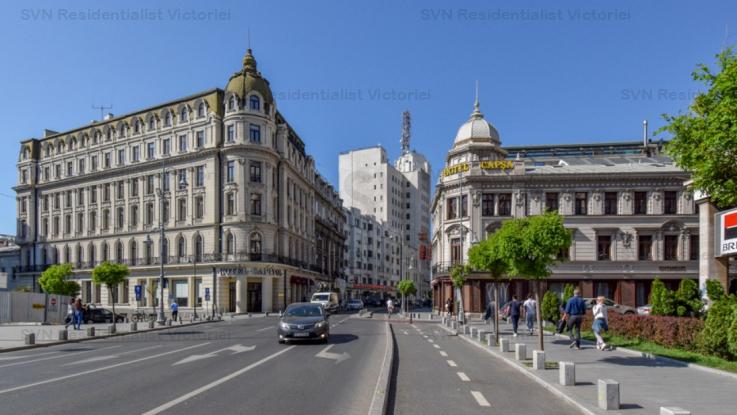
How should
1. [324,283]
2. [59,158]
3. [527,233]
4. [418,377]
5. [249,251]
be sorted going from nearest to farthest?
[418,377] → [527,233] → [249,251] → [59,158] → [324,283]

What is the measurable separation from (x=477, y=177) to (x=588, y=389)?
124 ft

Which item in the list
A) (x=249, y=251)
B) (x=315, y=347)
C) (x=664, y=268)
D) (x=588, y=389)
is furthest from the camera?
(x=249, y=251)

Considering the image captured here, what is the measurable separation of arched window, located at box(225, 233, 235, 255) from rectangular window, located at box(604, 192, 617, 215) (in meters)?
34.5

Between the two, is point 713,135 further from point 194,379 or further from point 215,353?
point 215,353

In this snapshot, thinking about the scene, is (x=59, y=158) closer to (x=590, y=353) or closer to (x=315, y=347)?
(x=315, y=347)

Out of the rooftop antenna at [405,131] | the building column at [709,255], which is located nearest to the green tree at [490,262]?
the building column at [709,255]

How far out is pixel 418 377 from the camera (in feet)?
41.0

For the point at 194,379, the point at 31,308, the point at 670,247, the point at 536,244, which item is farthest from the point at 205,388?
the point at 670,247

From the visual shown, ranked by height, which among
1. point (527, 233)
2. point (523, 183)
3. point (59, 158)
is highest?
point (59, 158)

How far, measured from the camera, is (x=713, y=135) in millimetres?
12398

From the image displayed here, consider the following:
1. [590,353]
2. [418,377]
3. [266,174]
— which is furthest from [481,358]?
[266,174]

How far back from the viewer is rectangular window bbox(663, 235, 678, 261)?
148 ft

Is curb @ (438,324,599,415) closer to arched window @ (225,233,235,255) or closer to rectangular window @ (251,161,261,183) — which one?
arched window @ (225,233,235,255)

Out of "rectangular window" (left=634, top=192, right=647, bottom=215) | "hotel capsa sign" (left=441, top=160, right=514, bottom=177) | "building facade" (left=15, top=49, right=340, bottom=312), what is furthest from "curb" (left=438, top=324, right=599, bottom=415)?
"building facade" (left=15, top=49, right=340, bottom=312)
